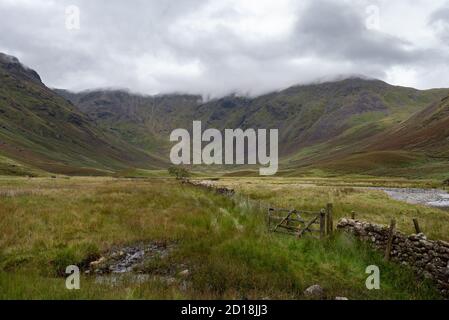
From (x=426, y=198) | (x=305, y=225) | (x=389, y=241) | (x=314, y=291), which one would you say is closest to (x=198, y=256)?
(x=314, y=291)

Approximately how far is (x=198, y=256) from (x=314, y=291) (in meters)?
5.28

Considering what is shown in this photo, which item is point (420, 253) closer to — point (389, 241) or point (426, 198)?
point (389, 241)

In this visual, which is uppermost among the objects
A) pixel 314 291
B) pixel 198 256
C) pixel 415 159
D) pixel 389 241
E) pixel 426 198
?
pixel 415 159

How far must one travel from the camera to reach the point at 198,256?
15.2 m

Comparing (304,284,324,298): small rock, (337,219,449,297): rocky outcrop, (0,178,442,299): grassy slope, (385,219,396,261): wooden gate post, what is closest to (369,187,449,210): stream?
(0,178,442,299): grassy slope

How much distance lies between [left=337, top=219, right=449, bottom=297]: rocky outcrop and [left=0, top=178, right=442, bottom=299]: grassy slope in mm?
482

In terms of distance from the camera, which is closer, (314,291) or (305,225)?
(314,291)

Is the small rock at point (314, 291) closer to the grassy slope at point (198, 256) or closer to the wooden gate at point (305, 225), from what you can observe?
the grassy slope at point (198, 256)

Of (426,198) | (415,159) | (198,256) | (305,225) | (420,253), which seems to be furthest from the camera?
(415,159)

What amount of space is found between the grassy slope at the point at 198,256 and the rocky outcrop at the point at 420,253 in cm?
48


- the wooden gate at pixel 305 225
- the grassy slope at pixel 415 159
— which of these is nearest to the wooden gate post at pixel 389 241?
the wooden gate at pixel 305 225

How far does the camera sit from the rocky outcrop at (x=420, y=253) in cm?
1334
